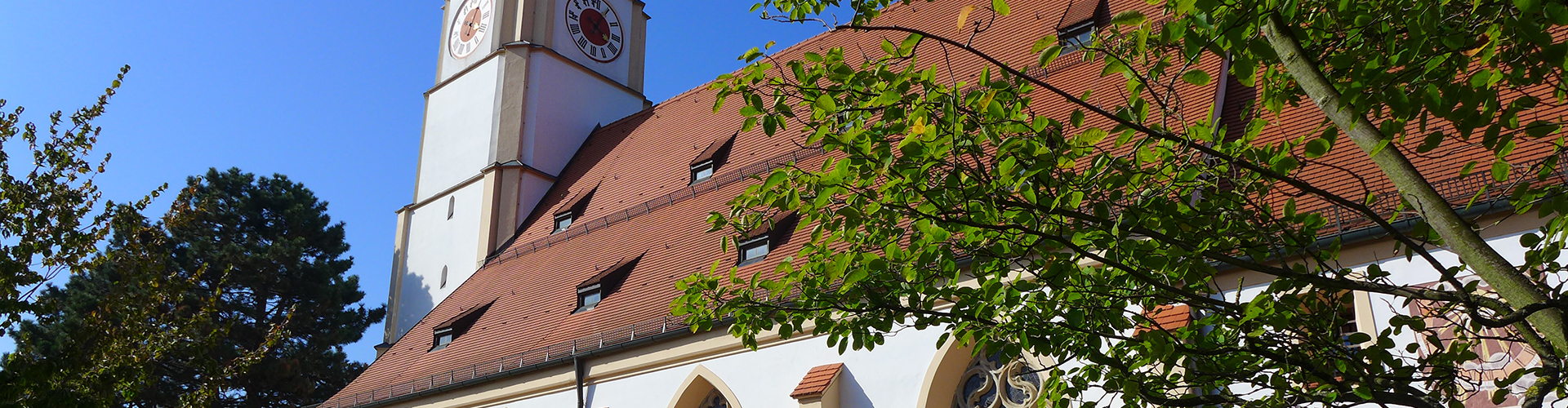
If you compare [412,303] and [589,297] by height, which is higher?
[412,303]

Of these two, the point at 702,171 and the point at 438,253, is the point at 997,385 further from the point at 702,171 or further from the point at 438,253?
the point at 438,253

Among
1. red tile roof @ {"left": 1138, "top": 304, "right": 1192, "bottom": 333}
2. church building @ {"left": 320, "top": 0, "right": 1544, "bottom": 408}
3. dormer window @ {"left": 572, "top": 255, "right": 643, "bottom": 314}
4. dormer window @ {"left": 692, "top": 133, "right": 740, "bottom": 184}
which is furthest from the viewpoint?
dormer window @ {"left": 692, "top": 133, "right": 740, "bottom": 184}

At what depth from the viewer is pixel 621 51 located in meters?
24.0

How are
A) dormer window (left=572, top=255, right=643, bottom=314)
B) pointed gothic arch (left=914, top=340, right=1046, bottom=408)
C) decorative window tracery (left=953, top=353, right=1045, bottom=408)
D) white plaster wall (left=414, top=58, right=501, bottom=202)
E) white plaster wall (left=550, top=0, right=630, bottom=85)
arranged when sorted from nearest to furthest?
1. decorative window tracery (left=953, top=353, right=1045, bottom=408)
2. pointed gothic arch (left=914, top=340, right=1046, bottom=408)
3. dormer window (left=572, top=255, right=643, bottom=314)
4. white plaster wall (left=414, top=58, right=501, bottom=202)
5. white plaster wall (left=550, top=0, right=630, bottom=85)

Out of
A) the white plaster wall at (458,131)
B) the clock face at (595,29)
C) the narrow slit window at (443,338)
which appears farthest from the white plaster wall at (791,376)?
the clock face at (595,29)

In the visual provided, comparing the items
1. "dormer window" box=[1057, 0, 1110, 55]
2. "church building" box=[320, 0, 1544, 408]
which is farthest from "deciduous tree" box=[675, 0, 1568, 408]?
"dormer window" box=[1057, 0, 1110, 55]

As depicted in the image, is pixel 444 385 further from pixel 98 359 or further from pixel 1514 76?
pixel 1514 76

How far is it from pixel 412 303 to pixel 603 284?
26.7 ft

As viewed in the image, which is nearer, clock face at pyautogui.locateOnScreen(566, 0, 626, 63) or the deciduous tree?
the deciduous tree

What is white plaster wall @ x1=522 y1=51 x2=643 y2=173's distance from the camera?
21.2m

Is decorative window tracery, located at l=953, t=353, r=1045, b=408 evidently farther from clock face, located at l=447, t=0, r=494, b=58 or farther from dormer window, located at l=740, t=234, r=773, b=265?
clock face, located at l=447, t=0, r=494, b=58

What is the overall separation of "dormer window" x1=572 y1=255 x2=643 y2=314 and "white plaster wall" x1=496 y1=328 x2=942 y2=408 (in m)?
1.30

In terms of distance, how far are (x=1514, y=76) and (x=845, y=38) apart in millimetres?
14256

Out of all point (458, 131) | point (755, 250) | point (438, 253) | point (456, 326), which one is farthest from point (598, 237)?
point (458, 131)
